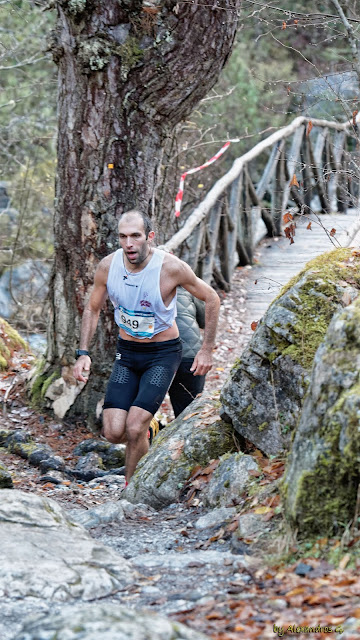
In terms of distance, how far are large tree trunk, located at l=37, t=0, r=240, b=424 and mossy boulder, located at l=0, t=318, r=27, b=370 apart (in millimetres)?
1159

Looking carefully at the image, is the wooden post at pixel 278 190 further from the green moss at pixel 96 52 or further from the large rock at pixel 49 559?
the large rock at pixel 49 559

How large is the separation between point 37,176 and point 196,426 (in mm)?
8300

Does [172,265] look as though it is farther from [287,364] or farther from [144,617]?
[144,617]

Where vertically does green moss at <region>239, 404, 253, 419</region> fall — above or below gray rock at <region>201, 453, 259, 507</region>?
above

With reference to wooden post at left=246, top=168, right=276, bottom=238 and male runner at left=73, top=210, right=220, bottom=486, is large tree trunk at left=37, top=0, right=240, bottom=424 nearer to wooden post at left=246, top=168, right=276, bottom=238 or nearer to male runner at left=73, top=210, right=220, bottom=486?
male runner at left=73, top=210, right=220, bottom=486

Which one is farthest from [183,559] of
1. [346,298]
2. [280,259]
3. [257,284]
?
[280,259]

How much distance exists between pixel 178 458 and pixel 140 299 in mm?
1110

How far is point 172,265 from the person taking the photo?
17.6ft

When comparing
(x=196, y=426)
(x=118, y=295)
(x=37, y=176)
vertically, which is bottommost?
(x=196, y=426)

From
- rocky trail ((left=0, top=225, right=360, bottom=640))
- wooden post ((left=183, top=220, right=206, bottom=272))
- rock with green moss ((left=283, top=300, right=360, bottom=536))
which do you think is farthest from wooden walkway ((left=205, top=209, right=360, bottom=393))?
rock with green moss ((left=283, top=300, right=360, bottom=536))

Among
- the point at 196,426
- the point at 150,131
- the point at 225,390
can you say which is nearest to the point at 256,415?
the point at 225,390

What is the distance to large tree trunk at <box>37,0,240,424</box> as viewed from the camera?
6449 mm

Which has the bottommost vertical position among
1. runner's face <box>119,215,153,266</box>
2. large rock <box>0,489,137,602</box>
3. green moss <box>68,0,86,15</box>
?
large rock <box>0,489,137,602</box>

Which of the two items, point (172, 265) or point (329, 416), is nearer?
point (329, 416)
